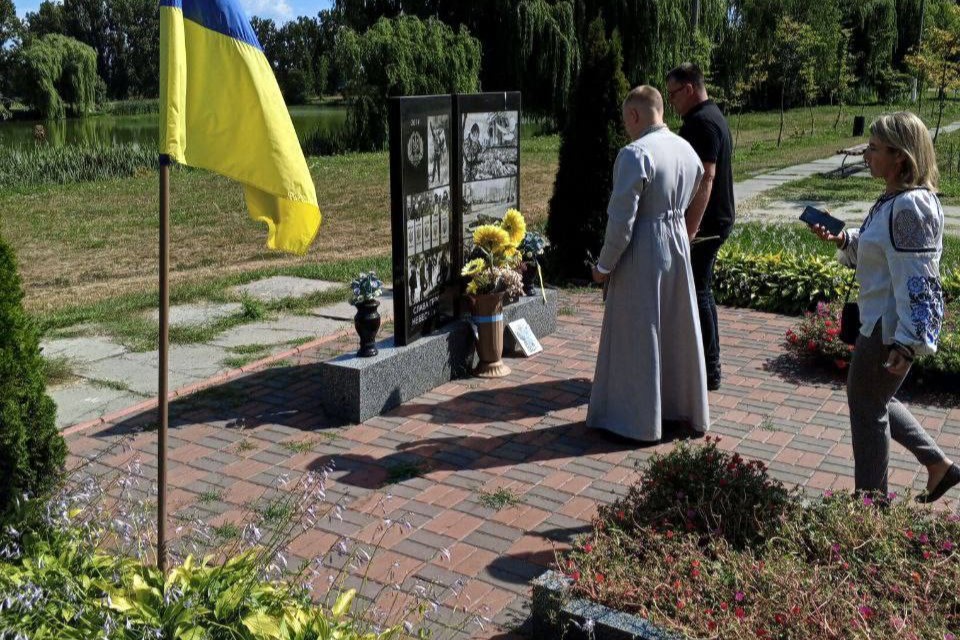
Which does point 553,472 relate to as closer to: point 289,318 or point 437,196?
point 437,196

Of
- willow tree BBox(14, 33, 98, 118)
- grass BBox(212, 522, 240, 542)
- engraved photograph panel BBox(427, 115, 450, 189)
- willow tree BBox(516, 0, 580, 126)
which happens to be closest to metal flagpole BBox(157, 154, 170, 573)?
grass BBox(212, 522, 240, 542)


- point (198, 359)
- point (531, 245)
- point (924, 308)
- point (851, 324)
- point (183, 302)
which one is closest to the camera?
point (924, 308)

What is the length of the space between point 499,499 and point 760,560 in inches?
64.3

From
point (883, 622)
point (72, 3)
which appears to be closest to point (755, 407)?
point (883, 622)

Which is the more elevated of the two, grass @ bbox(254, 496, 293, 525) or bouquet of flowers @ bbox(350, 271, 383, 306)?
bouquet of flowers @ bbox(350, 271, 383, 306)

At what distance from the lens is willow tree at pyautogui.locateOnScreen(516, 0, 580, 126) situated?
26.3 metres

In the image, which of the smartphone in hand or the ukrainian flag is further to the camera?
the smartphone in hand

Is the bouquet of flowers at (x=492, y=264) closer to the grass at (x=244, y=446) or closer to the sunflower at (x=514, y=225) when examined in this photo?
the sunflower at (x=514, y=225)

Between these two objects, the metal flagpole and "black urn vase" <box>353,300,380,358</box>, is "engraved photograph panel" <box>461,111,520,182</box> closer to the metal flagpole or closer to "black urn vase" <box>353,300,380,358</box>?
"black urn vase" <box>353,300,380,358</box>

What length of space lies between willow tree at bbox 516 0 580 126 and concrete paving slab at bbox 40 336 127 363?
20.3 meters

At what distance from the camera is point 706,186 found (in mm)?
6059

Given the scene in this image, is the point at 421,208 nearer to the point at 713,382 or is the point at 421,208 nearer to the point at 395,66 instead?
the point at 713,382

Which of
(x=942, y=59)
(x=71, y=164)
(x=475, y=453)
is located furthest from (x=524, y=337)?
(x=71, y=164)

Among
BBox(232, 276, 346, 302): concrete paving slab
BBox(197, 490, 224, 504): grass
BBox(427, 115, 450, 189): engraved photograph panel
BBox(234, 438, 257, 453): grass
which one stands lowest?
BBox(197, 490, 224, 504): grass
